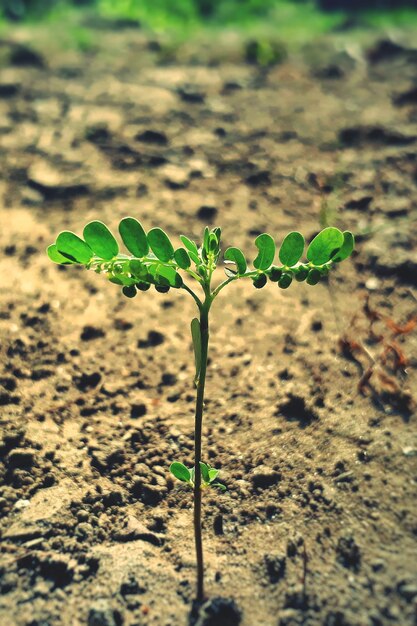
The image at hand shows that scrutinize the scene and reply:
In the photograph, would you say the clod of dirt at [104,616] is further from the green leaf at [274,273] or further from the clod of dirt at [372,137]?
the clod of dirt at [372,137]

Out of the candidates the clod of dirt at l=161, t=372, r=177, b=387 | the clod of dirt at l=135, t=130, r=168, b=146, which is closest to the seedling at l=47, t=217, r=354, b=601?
the clod of dirt at l=161, t=372, r=177, b=387

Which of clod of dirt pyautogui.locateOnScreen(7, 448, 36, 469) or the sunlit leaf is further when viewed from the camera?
clod of dirt pyautogui.locateOnScreen(7, 448, 36, 469)

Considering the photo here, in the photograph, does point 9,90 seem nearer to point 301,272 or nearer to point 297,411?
point 297,411

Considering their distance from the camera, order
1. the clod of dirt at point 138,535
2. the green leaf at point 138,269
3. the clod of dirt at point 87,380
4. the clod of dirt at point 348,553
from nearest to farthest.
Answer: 1. the green leaf at point 138,269
2. the clod of dirt at point 348,553
3. the clod of dirt at point 138,535
4. the clod of dirt at point 87,380

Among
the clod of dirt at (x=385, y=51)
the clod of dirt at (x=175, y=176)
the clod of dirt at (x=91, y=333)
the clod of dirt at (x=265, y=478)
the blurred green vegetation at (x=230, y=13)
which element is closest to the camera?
the clod of dirt at (x=265, y=478)

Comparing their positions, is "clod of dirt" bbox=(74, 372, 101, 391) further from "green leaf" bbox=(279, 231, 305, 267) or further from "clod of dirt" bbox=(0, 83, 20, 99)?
"clod of dirt" bbox=(0, 83, 20, 99)

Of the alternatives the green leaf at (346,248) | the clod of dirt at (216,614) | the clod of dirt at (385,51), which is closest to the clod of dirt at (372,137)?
the clod of dirt at (385,51)

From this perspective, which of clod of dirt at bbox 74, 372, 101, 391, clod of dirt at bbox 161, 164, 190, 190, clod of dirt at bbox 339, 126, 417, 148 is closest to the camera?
clod of dirt at bbox 74, 372, 101, 391
